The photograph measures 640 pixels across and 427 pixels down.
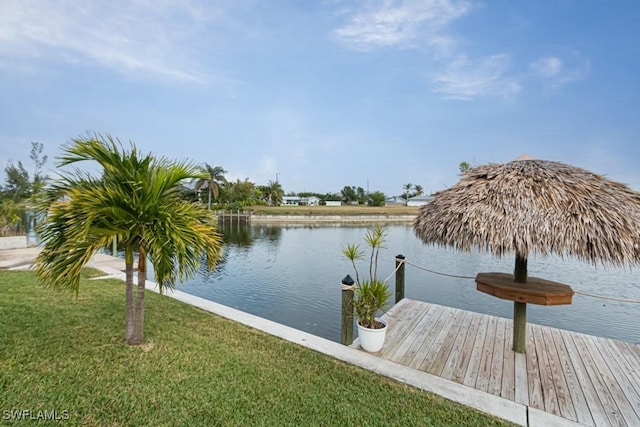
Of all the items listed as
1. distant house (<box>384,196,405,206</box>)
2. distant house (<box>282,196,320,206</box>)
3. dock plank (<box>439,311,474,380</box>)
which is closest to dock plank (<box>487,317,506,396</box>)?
dock plank (<box>439,311,474,380</box>)

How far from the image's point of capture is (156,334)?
12.4 feet

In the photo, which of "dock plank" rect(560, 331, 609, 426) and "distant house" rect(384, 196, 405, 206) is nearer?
"dock plank" rect(560, 331, 609, 426)

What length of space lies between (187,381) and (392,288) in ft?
21.3

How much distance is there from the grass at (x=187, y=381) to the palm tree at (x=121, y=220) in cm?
55

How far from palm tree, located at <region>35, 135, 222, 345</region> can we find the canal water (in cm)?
302

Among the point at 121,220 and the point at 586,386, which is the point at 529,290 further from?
the point at 121,220

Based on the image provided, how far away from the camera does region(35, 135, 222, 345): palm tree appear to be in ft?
9.57

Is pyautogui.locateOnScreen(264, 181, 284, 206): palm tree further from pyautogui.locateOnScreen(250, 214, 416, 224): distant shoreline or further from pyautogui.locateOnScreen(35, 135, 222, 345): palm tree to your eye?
pyautogui.locateOnScreen(35, 135, 222, 345): palm tree

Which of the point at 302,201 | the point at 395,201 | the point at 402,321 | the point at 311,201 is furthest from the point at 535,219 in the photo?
the point at 395,201

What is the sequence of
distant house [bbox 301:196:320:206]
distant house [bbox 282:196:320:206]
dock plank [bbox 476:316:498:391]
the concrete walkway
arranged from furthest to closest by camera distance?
distant house [bbox 301:196:320:206], distant house [bbox 282:196:320:206], dock plank [bbox 476:316:498:391], the concrete walkway

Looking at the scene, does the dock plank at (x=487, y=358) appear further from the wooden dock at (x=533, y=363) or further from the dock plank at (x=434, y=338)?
the dock plank at (x=434, y=338)

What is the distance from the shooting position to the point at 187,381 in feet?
8.96

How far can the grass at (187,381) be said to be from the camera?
2.28 meters

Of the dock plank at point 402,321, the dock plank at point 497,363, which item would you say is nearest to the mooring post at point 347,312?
the dock plank at point 402,321
